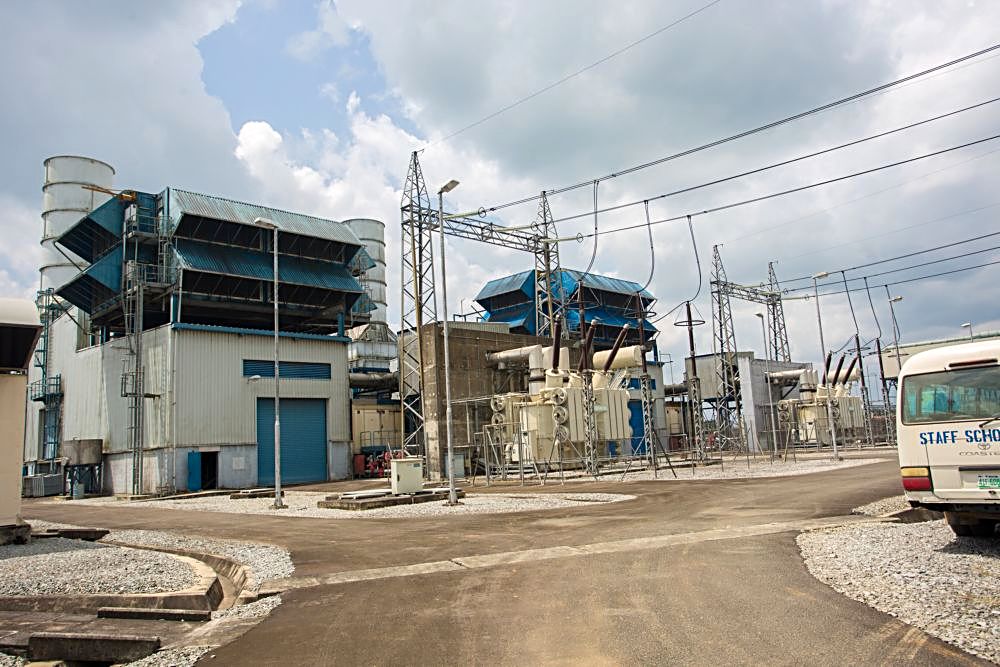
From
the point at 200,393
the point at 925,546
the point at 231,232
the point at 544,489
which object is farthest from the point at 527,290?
the point at 925,546

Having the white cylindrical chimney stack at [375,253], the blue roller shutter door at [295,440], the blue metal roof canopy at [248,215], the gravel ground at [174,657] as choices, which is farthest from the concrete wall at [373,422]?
the gravel ground at [174,657]

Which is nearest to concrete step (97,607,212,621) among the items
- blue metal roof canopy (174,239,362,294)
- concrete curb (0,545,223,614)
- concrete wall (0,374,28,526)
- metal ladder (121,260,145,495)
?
concrete curb (0,545,223,614)

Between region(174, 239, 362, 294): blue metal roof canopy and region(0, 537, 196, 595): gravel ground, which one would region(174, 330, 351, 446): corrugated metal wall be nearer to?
region(174, 239, 362, 294): blue metal roof canopy

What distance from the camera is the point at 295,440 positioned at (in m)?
43.3

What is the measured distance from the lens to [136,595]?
906 centimetres

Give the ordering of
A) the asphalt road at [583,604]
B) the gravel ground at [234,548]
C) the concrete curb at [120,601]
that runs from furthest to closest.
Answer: the gravel ground at [234,548]
the concrete curb at [120,601]
the asphalt road at [583,604]

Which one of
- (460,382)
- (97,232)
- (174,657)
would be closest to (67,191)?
(97,232)

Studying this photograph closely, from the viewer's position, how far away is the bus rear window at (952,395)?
909cm

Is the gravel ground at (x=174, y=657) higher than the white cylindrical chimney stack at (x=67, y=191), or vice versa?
the white cylindrical chimney stack at (x=67, y=191)

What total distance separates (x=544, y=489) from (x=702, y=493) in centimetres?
767

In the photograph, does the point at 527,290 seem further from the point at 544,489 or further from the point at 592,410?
the point at 544,489

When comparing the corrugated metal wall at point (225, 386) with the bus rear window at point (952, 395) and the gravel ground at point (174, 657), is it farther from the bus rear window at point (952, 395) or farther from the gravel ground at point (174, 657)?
the bus rear window at point (952, 395)

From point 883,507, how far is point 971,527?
6308 mm

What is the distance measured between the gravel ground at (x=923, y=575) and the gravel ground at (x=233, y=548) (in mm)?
8099
